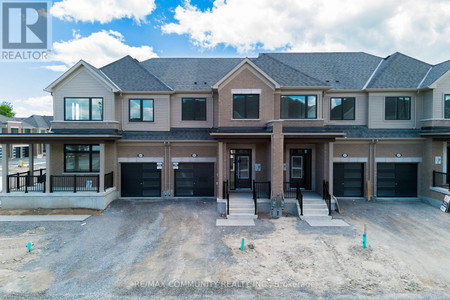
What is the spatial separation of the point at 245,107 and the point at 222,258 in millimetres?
9046

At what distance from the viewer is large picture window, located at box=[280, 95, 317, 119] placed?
1499cm

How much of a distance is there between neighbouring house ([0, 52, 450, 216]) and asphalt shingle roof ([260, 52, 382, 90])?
267mm

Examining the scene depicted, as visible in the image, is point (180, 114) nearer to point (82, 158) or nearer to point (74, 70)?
point (82, 158)

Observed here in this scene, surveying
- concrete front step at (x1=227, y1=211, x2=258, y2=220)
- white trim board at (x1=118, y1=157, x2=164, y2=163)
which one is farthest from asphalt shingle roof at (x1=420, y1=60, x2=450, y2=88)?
white trim board at (x1=118, y1=157, x2=164, y2=163)

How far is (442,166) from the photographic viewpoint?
48.9 ft

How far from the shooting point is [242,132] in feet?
45.1

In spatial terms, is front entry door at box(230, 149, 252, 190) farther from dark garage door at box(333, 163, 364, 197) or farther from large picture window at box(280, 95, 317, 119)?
dark garage door at box(333, 163, 364, 197)

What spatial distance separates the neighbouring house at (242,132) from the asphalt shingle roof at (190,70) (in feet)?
1.11

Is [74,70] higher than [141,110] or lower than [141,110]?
higher

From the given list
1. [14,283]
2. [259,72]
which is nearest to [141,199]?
[14,283]

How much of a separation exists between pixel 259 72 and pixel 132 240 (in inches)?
436

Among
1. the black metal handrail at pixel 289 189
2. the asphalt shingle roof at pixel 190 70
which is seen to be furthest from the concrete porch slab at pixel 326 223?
the asphalt shingle roof at pixel 190 70

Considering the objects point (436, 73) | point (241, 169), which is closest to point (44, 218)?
point (241, 169)

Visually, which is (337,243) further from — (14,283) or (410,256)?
(14,283)
